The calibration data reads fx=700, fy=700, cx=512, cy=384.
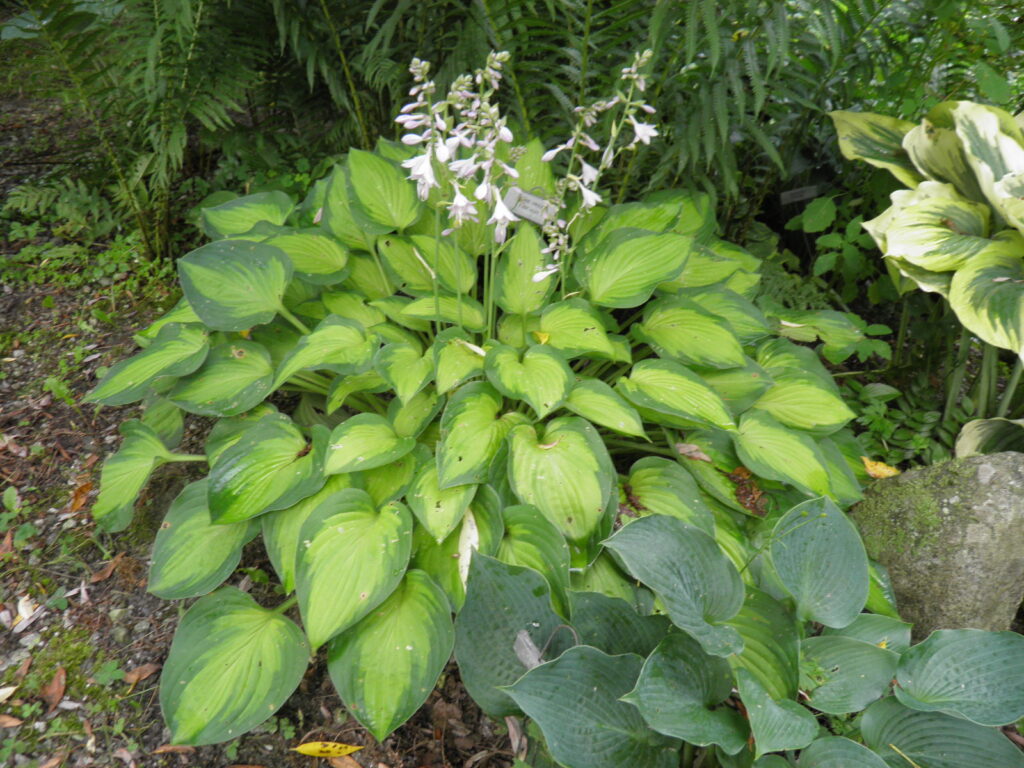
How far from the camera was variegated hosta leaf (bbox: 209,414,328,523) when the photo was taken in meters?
1.83

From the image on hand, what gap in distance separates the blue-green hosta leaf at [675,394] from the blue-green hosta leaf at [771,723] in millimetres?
793

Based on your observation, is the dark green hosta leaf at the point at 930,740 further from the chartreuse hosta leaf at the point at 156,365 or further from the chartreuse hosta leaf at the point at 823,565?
the chartreuse hosta leaf at the point at 156,365

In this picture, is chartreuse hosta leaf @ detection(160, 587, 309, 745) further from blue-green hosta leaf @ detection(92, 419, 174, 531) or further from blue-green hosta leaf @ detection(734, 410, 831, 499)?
blue-green hosta leaf @ detection(734, 410, 831, 499)

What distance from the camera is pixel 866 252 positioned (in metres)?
2.99

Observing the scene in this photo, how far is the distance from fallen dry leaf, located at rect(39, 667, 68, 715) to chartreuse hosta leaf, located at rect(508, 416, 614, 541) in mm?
1336

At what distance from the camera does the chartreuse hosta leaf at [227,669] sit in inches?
63.2

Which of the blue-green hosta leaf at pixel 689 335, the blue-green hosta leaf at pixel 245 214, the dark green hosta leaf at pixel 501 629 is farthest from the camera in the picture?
the blue-green hosta leaf at pixel 245 214

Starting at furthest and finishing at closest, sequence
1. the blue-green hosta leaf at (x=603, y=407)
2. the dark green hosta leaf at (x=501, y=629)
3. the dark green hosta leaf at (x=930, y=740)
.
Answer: the blue-green hosta leaf at (x=603, y=407)
the dark green hosta leaf at (x=501, y=629)
the dark green hosta leaf at (x=930, y=740)

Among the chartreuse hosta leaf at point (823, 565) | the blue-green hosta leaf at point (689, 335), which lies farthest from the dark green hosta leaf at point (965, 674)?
the blue-green hosta leaf at point (689, 335)

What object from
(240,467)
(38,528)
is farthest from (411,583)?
(38,528)

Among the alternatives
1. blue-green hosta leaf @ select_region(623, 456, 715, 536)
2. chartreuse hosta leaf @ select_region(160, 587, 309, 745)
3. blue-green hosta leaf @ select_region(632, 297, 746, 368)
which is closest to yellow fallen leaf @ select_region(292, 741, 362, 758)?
chartreuse hosta leaf @ select_region(160, 587, 309, 745)

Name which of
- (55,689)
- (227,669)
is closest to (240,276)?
(227,669)

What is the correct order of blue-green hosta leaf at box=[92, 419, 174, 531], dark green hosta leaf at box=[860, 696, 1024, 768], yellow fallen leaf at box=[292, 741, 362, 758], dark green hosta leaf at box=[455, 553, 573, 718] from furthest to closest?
blue-green hosta leaf at box=[92, 419, 174, 531], yellow fallen leaf at box=[292, 741, 362, 758], dark green hosta leaf at box=[455, 553, 573, 718], dark green hosta leaf at box=[860, 696, 1024, 768]

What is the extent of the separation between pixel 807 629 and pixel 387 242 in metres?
1.74
